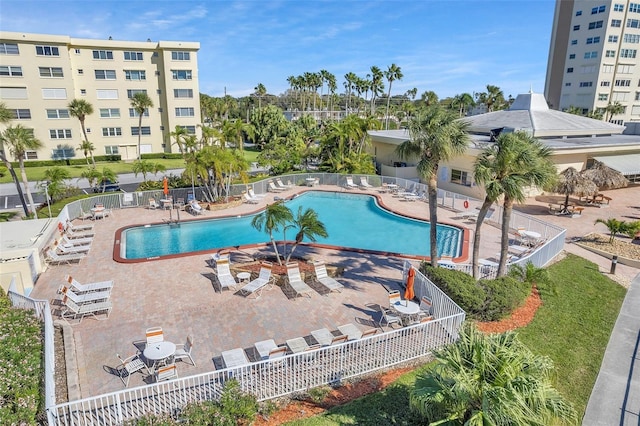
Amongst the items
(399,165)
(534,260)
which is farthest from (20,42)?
(534,260)

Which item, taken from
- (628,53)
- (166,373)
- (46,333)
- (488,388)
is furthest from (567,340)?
(628,53)

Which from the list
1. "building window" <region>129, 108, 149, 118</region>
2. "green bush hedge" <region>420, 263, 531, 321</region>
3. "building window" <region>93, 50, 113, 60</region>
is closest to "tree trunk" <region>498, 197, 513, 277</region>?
"green bush hedge" <region>420, 263, 531, 321</region>

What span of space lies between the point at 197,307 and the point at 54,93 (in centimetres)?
4546

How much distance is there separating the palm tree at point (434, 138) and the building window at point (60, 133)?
47.7 meters

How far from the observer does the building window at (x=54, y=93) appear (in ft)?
147

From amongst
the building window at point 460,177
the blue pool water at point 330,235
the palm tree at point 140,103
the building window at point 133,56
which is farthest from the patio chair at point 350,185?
the building window at point 133,56

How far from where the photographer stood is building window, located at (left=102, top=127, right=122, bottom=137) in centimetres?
4953

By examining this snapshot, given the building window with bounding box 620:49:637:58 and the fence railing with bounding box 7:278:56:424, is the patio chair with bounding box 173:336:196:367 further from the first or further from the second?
the building window with bounding box 620:49:637:58

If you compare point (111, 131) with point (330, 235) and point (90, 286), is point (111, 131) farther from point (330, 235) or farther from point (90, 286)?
point (90, 286)

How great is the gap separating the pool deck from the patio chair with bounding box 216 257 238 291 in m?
0.30

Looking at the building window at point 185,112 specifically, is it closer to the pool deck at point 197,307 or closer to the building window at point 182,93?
the building window at point 182,93

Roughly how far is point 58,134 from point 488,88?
65.4 meters

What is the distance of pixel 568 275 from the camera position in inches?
645

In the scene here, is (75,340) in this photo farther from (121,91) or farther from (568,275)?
(121,91)
